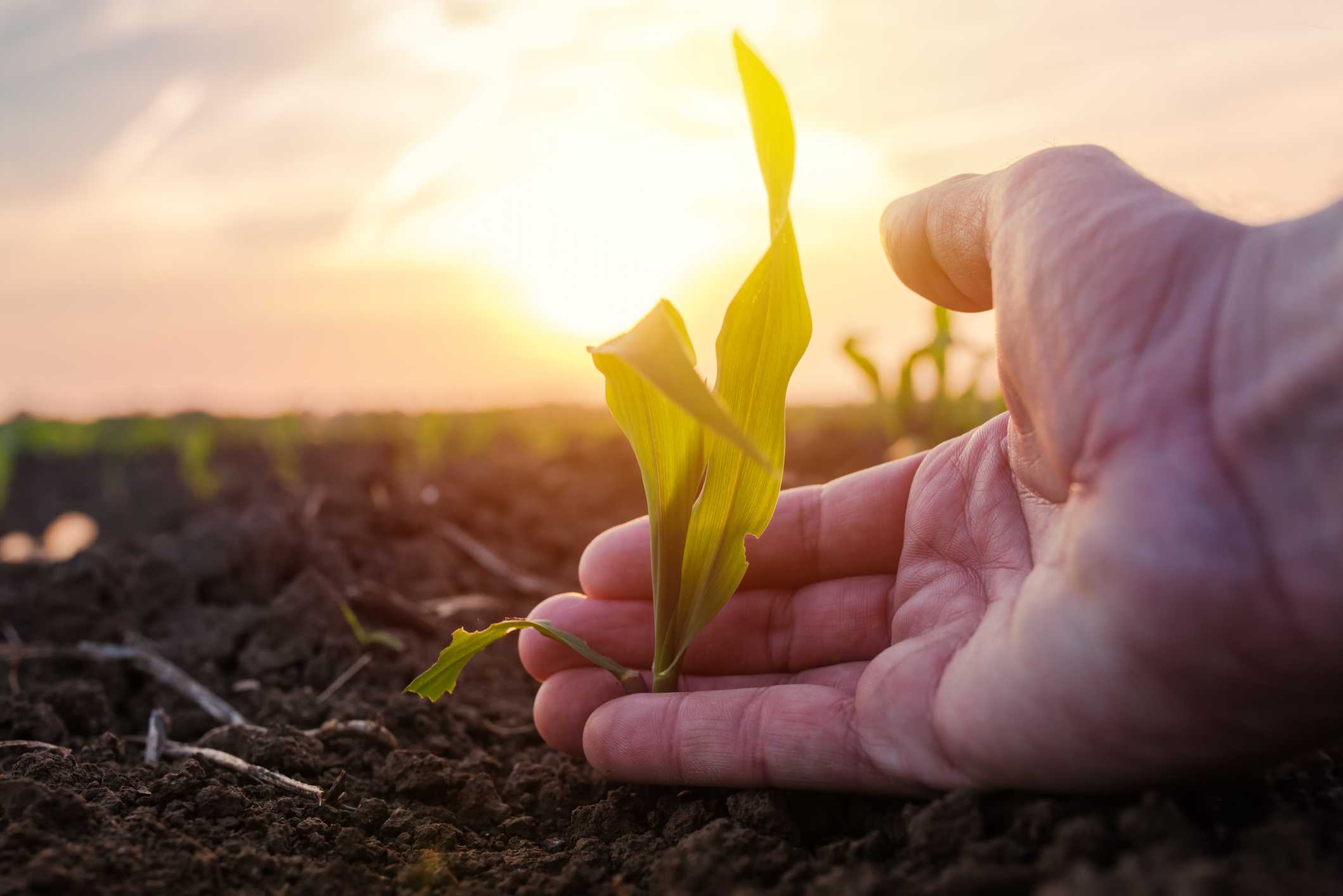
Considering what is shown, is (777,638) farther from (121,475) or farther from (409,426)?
(121,475)

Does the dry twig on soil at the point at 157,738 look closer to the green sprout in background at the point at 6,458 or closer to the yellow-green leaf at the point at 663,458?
the yellow-green leaf at the point at 663,458

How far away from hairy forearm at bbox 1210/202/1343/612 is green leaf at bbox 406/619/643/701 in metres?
1.15

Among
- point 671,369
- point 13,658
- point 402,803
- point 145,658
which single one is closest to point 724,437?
point 671,369

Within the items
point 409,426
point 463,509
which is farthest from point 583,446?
point 409,426

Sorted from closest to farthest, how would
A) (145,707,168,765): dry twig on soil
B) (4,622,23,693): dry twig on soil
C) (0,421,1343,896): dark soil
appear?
(0,421,1343,896): dark soil → (145,707,168,765): dry twig on soil → (4,622,23,693): dry twig on soil

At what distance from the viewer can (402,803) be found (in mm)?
1752

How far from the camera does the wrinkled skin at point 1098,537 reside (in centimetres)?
118

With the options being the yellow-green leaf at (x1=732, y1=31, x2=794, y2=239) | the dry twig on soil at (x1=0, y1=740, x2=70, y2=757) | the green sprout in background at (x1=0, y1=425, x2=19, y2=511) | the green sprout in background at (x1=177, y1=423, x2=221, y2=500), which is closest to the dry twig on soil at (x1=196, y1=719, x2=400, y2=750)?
the dry twig on soil at (x1=0, y1=740, x2=70, y2=757)

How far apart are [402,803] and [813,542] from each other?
101cm

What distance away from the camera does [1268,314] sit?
1.24 meters

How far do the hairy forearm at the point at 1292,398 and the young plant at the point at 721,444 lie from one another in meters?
0.67

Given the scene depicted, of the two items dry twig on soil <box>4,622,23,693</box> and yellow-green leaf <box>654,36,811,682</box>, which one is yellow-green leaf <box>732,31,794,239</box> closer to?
yellow-green leaf <box>654,36,811,682</box>

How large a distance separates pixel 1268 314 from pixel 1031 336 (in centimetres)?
34

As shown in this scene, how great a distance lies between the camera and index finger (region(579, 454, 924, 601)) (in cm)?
204
